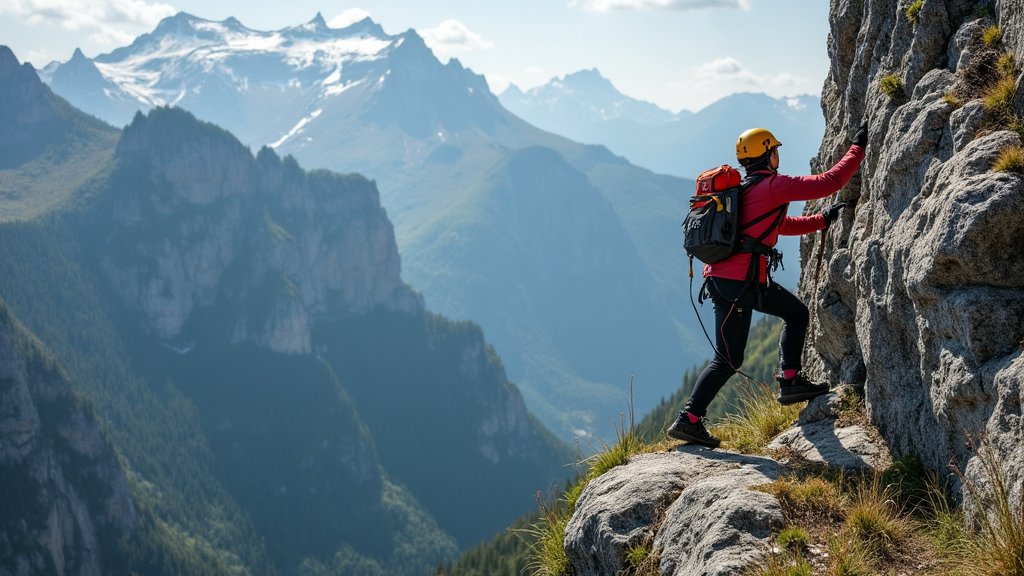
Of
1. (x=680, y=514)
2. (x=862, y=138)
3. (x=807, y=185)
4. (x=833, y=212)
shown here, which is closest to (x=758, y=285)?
(x=807, y=185)

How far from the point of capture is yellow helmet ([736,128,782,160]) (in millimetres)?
11070

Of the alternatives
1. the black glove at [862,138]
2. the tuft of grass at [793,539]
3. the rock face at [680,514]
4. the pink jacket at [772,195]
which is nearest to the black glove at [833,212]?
the black glove at [862,138]

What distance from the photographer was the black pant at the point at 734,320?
11.1m

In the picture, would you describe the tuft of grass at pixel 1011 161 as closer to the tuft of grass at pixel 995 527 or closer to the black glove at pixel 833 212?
the tuft of grass at pixel 995 527

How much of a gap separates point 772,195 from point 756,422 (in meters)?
3.65

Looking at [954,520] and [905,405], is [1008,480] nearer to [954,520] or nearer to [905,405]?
[954,520]

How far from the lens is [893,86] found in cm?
1141

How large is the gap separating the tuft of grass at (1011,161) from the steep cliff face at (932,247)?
3.2 inches

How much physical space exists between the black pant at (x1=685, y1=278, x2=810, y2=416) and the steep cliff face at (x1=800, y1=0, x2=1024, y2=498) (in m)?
0.71

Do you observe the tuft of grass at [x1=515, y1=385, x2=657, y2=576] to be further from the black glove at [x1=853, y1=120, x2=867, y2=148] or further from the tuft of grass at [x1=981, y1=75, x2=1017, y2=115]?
the tuft of grass at [x1=981, y1=75, x2=1017, y2=115]

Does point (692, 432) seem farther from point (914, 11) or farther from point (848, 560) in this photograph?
point (914, 11)

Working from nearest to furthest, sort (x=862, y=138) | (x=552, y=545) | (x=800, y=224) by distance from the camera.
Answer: (x=552, y=545) < (x=800, y=224) < (x=862, y=138)

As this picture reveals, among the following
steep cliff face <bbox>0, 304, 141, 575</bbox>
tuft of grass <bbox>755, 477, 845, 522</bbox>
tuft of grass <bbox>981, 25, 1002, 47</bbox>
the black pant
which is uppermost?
tuft of grass <bbox>981, 25, 1002, 47</bbox>

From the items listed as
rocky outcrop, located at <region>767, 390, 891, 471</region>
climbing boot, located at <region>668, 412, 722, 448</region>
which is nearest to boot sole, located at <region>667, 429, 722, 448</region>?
climbing boot, located at <region>668, 412, 722, 448</region>
